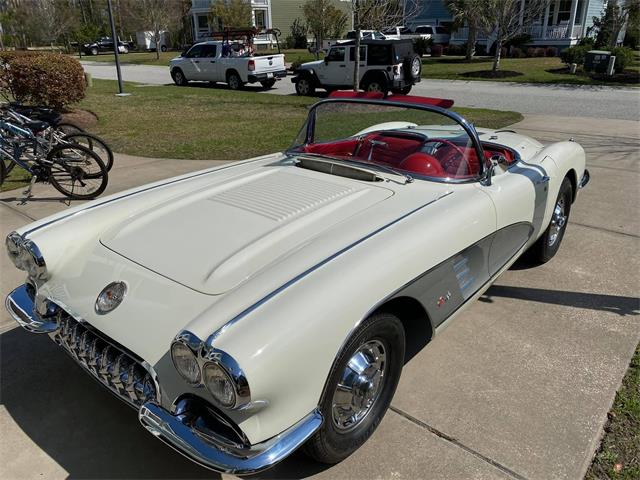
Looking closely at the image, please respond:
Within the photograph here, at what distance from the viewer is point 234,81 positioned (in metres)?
17.5

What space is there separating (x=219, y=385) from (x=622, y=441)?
1.93 meters

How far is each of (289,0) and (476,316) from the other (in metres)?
48.9

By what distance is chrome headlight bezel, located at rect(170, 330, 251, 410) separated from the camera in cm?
165

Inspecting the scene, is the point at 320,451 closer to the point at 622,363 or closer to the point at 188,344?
the point at 188,344

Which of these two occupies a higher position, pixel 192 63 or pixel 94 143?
pixel 192 63

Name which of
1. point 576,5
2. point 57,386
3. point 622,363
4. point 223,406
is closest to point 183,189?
point 57,386

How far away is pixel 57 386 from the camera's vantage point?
272 cm

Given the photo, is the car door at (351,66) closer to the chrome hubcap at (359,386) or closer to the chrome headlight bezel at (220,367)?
the chrome hubcap at (359,386)

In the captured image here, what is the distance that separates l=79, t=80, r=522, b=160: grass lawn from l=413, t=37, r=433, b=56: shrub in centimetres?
1847

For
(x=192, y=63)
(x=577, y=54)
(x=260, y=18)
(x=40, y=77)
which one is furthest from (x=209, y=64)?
(x=260, y=18)

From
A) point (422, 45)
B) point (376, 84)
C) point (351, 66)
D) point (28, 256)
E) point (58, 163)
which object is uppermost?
point (422, 45)

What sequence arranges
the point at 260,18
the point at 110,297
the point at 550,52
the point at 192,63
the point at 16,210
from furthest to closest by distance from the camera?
1. the point at 260,18
2. the point at 550,52
3. the point at 192,63
4. the point at 16,210
5. the point at 110,297

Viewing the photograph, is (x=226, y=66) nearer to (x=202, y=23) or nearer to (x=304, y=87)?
(x=304, y=87)

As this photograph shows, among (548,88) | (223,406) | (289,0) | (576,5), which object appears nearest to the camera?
(223,406)
